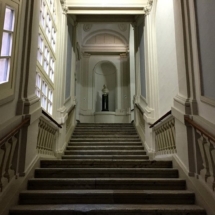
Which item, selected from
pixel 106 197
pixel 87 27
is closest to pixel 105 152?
pixel 106 197

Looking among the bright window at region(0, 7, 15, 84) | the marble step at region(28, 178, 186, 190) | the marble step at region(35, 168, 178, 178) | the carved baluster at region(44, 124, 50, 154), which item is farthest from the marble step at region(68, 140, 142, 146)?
the bright window at region(0, 7, 15, 84)

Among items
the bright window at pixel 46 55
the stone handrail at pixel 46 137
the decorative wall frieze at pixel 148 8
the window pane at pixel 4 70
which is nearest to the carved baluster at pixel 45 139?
the stone handrail at pixel 46 137

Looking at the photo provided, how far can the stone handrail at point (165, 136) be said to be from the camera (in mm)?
4164

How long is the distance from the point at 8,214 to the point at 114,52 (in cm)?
1011

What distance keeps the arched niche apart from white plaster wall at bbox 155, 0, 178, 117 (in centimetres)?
648

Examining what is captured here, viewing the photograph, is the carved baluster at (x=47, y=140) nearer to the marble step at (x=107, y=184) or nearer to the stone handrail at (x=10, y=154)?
the marble step at (x=107, y=184)

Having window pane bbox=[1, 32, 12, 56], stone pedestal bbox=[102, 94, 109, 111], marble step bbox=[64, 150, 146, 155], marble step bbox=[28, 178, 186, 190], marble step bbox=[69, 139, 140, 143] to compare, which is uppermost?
stone pedestal bbox=[102, 94, 109, 111]

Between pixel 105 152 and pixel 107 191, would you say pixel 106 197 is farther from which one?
pixel 105 152

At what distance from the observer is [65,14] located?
20.9 ft

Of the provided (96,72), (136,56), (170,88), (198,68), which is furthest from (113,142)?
(96,72)

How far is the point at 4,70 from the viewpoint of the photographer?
9.18ft

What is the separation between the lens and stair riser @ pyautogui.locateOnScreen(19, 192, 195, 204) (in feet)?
9.60

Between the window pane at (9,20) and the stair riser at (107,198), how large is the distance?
201cm

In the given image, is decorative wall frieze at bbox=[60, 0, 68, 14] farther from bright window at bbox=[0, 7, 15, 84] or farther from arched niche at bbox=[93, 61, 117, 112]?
arched niche at bbox=[93, 61, 117, 112]
